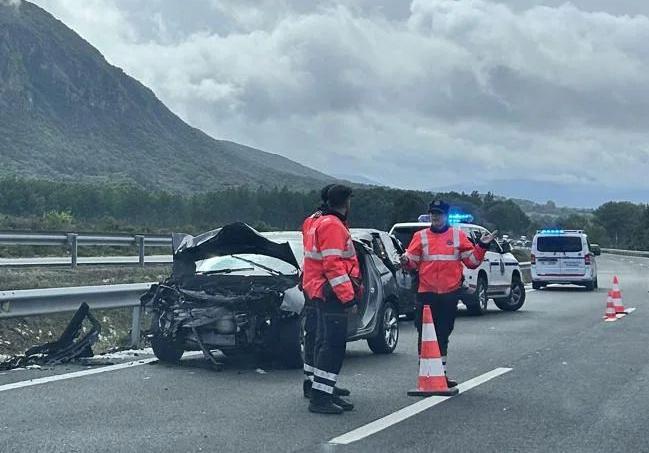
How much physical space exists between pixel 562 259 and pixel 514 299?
8.20 metres

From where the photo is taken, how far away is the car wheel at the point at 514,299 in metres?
19.9

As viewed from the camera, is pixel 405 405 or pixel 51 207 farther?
pixel 51 207

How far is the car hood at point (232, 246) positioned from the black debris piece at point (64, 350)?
4.34 ft

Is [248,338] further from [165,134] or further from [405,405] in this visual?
[165,134]

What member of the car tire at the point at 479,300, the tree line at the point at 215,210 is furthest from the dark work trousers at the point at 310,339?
the tree line at the point at 215,210

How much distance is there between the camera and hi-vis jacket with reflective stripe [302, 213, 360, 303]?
8.07 m

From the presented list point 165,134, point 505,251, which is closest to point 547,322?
point 505,251

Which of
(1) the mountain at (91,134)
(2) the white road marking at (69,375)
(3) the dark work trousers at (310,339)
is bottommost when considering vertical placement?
(2) the white road marking at (69,375)

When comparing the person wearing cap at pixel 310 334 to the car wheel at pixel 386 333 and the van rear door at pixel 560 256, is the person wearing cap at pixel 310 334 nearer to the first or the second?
the car wheel at pixel 386 333

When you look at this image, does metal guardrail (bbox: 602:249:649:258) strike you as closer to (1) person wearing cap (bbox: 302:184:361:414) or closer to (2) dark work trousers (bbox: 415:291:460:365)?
(2) dark work trousers (bbox: 415:291:460:365)

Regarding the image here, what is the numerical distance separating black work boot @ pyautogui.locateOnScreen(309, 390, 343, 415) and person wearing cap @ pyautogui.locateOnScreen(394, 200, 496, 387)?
172cm

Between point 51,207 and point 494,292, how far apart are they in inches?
2760

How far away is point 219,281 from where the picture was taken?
35.3 feet

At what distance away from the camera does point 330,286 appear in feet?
26.7
